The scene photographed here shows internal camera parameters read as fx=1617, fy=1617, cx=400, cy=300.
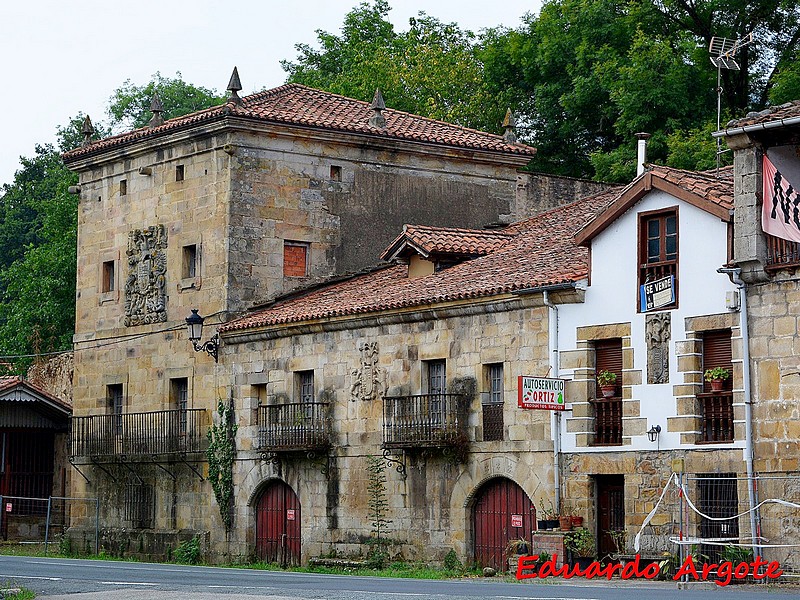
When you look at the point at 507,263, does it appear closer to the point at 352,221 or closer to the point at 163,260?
the point at 352,221

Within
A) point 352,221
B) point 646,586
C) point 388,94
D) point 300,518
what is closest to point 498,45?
point 388,94

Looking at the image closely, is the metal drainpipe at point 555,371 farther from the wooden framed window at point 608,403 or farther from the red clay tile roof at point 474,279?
the wooden framed window at point 608,403

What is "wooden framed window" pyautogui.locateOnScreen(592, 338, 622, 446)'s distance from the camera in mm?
29047

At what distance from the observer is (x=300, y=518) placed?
36062 mm

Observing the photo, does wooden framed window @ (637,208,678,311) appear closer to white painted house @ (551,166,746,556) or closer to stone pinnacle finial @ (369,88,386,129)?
white painted house @ (551,166,746,556)

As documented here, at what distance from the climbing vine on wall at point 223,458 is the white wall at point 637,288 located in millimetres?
11097

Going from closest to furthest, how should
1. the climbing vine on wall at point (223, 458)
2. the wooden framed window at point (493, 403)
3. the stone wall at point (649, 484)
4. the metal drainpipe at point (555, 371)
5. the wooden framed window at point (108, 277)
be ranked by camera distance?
the stone wall at point (649, 484) → the metal drainpipe at point (555, 371) → the wooden framed window at point (493, 403) → the climbing vine on wall at point (223, 458) → the wooden framed window at point (108, 277)

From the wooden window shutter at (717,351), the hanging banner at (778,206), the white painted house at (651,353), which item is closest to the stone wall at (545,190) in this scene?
the white painted house at (651,353)

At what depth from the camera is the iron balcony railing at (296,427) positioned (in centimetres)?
3516

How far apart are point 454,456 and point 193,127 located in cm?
1270

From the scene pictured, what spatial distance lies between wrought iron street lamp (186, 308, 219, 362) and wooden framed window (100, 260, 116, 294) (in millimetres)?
4733

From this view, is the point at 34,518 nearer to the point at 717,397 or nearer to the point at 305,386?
the point at 305,386

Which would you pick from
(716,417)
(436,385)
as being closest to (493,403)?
(436,385)

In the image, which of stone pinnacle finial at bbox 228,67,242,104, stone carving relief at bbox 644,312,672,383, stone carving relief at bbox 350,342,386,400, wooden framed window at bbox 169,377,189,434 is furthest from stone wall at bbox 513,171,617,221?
stone carving relief at bbox 644,312,672,383
